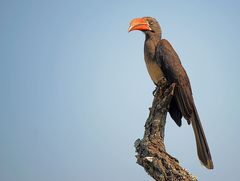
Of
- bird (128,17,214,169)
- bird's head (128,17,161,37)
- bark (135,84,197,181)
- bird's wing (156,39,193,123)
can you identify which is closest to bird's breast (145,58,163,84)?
bird (128,17,214,169)

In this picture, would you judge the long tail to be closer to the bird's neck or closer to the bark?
the bark

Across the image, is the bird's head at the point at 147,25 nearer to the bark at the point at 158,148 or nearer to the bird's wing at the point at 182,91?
the bird's wing at the point at 182,91

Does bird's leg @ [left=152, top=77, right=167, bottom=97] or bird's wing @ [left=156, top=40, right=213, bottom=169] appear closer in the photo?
bird's wing @ [left=156, top=40, right=213, bottom=169]

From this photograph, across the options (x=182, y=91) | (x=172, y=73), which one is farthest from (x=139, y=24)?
(x=182, y=91)

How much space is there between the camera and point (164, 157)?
253 inches

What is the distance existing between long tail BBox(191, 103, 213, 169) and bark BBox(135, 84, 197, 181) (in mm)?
745

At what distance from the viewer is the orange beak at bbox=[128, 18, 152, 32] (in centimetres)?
902

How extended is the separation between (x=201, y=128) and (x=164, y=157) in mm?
1546

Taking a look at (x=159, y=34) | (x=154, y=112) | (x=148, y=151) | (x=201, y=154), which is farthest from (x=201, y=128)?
(x=159, y=34)

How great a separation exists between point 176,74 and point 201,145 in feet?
5.18

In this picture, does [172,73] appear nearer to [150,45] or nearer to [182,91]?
[182,91]

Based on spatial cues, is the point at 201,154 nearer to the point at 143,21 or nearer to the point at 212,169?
the point at 212,169

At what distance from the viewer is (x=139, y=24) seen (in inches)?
358

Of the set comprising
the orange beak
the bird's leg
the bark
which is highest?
the orange beak
